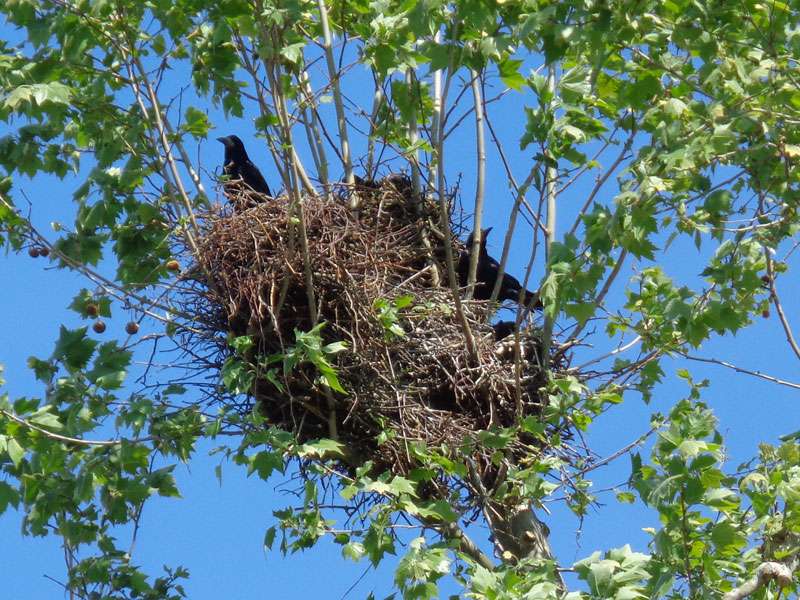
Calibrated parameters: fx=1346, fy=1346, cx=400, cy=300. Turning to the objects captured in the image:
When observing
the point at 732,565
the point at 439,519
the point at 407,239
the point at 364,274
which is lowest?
the point at 732,565

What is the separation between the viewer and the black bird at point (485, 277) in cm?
862

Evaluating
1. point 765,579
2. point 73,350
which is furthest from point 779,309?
point 73,350

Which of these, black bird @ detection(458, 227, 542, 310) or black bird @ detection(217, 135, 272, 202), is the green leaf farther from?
black bird @ detection(458, 227, 542, 310)

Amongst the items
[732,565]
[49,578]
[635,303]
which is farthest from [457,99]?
[49,578]

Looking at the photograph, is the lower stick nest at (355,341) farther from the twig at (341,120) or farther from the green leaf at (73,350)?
the green leaf at (73,350)

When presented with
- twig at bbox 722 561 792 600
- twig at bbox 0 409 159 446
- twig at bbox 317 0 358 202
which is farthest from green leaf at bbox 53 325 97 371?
twig at bbox 722 561 792 600

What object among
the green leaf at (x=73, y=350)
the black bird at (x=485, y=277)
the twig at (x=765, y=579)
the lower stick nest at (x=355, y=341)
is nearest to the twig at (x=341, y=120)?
the lower stick nest at (x=355, y=341)

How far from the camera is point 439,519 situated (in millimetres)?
7344

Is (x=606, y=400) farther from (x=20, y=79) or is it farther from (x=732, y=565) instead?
(x=20, y=79)

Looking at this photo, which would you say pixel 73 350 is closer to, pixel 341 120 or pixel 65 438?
pixel 65 438

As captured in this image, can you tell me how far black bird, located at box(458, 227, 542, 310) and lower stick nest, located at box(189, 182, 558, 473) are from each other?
62 cm

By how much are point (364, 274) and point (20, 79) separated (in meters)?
2.27

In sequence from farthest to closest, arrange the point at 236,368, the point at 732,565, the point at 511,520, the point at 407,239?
the point at 407,239
the point at 511,520
the point at 236,368
the point at 732,565

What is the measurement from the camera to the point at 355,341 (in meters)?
7.47
